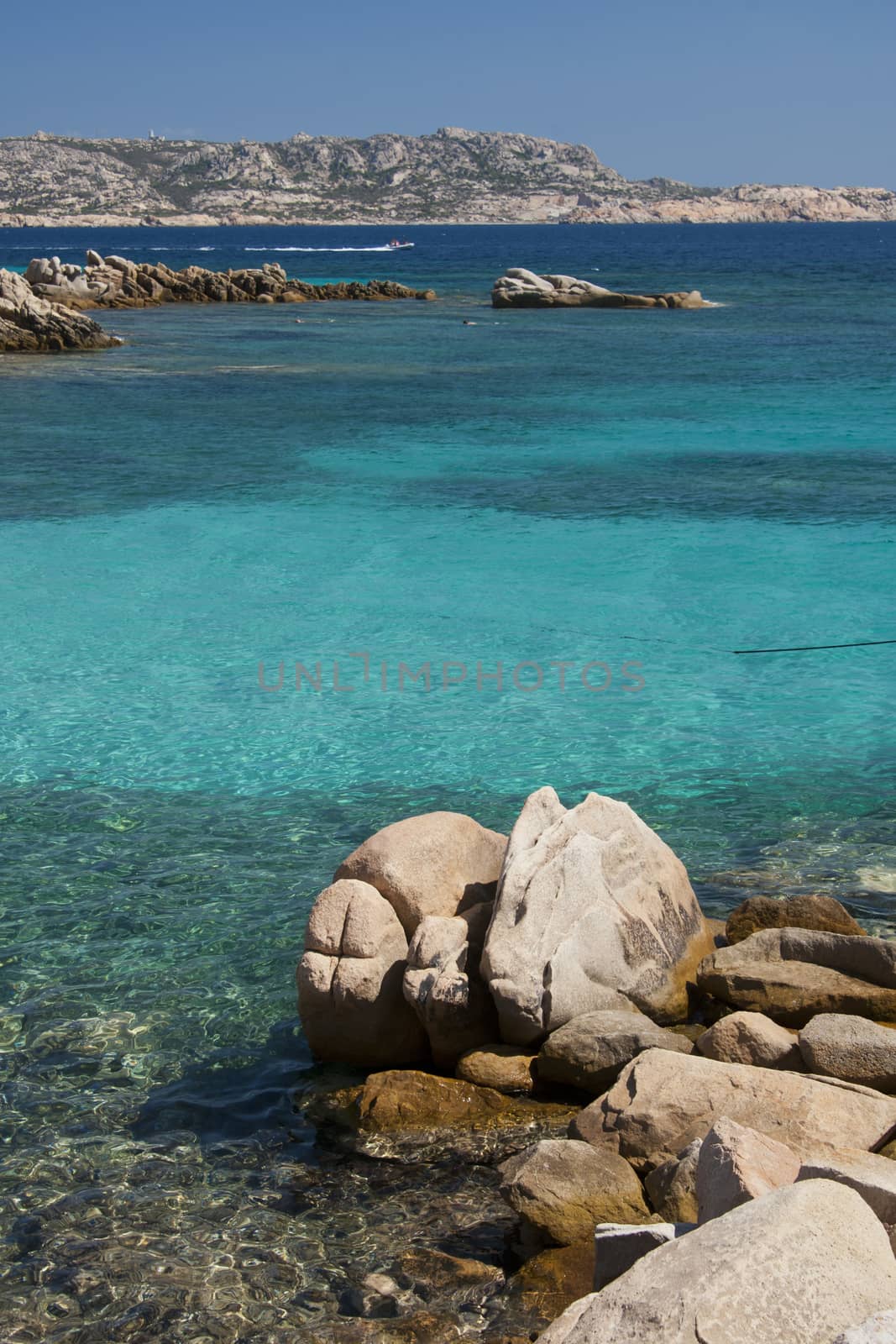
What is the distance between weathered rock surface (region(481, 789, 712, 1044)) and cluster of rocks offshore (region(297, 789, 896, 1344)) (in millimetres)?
13

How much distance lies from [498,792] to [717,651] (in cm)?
484

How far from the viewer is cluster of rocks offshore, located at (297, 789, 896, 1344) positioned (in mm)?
4523

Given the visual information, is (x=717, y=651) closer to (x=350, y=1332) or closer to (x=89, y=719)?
(x=89, y=719)

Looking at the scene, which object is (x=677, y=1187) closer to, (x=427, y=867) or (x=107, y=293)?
(x=427, y=867)

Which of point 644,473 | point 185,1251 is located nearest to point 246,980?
point 185,1251

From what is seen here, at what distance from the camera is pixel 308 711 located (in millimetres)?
12680

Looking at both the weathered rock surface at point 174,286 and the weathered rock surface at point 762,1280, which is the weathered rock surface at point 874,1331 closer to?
the weathered rock surface at point 762,1280

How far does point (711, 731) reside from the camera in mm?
12125

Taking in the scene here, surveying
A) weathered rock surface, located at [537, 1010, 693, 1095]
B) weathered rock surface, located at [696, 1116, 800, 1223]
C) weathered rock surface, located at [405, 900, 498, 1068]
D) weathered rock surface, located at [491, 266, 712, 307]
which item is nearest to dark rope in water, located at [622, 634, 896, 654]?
weathered rock surface, located at [405, 900, 498, 1068]

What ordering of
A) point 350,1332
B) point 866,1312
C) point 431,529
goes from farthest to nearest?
point 431,529 < point 350,1332 < point 866,1312

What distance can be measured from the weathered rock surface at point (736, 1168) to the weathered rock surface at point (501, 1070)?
1784 mm

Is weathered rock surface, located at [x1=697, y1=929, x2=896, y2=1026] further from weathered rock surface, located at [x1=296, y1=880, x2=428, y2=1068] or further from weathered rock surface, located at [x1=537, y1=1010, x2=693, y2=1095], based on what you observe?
weathered rock surface, located at [x1=296, y1=880, x2=428, y2=1068]

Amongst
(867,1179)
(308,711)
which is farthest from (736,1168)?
(308,711)

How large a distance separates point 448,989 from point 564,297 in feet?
186
